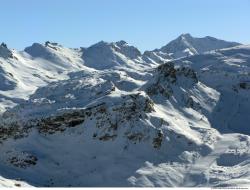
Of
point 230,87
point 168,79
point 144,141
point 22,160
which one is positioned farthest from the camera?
point 230,87

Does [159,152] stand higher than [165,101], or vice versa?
[165,101]

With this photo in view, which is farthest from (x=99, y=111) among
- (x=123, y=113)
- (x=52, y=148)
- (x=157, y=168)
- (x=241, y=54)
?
(x=241, y=54)

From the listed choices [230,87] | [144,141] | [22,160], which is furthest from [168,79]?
[22,160]

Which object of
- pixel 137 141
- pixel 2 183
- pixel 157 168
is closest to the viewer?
pixel 2 183

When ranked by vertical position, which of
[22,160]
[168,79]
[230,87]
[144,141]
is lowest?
[22,160]

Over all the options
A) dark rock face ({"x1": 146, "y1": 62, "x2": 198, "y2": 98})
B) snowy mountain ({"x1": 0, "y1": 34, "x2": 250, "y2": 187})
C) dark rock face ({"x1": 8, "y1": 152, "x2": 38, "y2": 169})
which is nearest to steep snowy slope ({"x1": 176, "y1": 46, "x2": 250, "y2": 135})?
snowy mountain ({"x1": 0, "y1": 34, "x2": 250, "y2": 187})

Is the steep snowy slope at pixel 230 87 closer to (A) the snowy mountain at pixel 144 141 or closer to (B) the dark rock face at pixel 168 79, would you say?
(A) the snowy mountain at pixel 144 141

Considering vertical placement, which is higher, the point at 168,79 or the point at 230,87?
the point at 168,79

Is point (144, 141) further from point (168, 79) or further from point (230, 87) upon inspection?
point (230, 87)

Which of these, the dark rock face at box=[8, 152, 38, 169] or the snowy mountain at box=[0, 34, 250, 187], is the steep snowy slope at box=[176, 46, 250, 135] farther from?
the dark rock face at box=[8, 152, 38, 169]

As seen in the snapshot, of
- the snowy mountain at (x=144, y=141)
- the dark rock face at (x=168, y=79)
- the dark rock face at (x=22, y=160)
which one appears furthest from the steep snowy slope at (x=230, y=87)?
the dark rock face at (x=22, y=160)

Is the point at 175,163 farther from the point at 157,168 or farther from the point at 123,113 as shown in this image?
the point at 123,113
